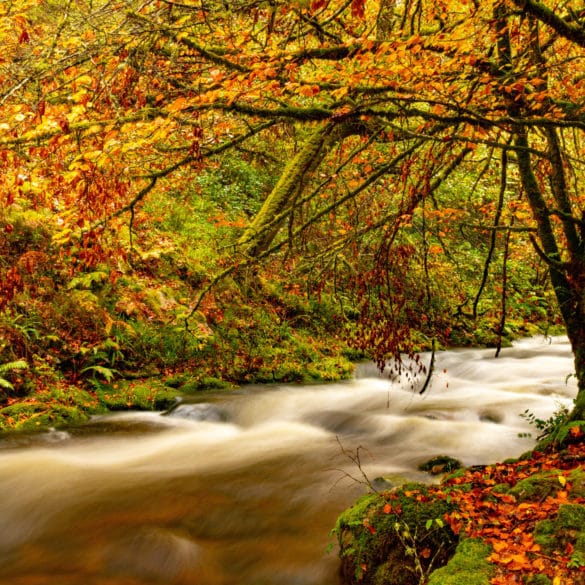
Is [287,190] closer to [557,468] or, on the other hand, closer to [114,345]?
[114,345]

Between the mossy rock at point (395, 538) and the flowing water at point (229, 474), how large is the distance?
0.42 m

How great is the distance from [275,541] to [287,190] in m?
4.78

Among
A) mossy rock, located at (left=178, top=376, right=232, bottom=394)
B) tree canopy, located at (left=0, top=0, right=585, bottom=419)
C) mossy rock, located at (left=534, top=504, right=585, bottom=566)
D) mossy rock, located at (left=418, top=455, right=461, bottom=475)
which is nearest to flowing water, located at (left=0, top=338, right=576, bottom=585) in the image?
mossy rock, located at (left=418, top=455, right=461, bottom=475)

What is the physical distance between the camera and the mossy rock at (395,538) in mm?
3258

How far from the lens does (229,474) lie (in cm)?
606

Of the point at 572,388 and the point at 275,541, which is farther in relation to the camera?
the point at 572,388

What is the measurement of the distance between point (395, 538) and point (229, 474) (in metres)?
3.03

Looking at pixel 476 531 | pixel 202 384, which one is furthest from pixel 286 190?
pixel 476 531

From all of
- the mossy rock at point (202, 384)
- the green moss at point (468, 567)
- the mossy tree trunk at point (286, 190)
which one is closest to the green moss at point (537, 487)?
the green moss at point (468, 567)

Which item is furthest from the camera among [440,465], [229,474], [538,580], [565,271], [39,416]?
[39,416]

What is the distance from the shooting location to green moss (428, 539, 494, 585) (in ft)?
8.76

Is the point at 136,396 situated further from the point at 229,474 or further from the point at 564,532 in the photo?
the point at 564,532

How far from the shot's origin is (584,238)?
4.97m

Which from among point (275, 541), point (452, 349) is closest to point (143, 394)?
point (275, 541)
